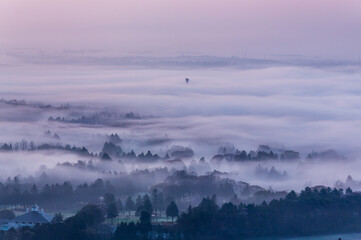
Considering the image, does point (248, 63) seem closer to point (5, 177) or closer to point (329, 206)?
point (5, 177)

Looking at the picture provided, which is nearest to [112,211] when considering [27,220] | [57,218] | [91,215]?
[91,215]

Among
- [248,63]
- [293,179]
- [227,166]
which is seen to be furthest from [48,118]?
[248,63]

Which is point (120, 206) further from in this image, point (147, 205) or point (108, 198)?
point (108, 198)

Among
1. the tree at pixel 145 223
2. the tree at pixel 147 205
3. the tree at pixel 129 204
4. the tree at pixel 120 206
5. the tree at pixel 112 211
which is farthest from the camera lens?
the tree at pixel 129 204

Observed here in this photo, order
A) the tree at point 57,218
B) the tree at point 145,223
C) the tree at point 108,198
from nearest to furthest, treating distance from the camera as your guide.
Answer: the tree at point 145,223, the tree at point 57,218, the tree at point 108,198

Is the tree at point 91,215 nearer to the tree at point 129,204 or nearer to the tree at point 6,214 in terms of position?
the tree at point 129,204

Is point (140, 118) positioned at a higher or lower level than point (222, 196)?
higher

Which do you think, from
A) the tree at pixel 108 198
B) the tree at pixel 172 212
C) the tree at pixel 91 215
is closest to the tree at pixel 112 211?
the tree at pixel 91 215

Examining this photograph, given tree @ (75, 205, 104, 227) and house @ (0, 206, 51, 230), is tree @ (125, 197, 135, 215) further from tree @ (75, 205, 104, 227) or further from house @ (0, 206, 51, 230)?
house @ (0, 206, 51, 230)

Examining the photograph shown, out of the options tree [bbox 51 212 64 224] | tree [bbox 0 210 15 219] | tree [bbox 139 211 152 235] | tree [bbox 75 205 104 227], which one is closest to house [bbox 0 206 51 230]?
tree [bbox 51 212 64 224]
